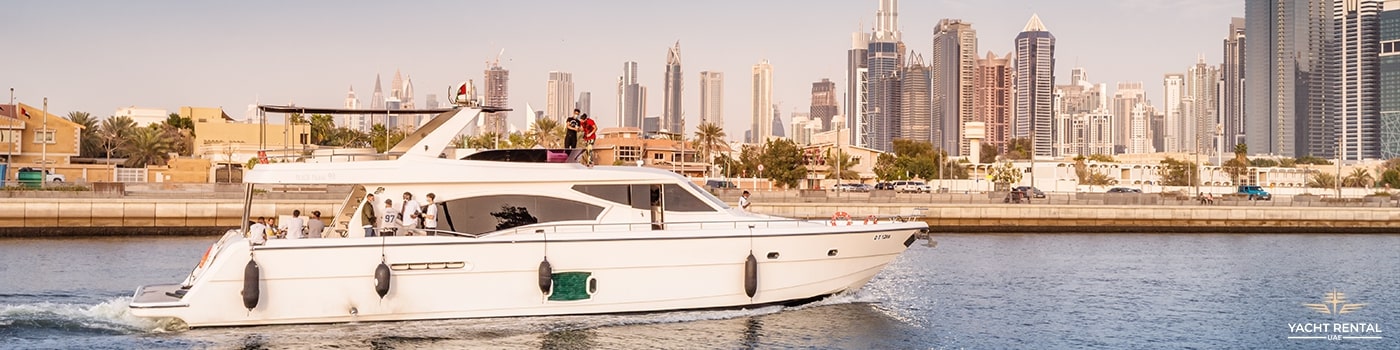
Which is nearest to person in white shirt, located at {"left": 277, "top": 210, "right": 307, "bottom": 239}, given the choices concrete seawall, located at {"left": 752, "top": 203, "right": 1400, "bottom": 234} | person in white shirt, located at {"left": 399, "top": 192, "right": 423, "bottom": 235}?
person in white shirt, located at {"left": 399, "top": 192, "right": 423, "bottom": 235}

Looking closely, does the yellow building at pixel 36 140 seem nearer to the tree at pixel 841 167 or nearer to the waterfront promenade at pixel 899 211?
the waterfront promenade at pixel 899 211

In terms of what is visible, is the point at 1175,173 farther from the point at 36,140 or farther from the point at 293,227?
the point at 293,227

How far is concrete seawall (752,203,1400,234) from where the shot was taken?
4566cm

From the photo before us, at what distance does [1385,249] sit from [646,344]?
30.9 metres

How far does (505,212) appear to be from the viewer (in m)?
17.8

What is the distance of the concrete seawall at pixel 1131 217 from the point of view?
1797 inches

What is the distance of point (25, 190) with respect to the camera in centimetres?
4038

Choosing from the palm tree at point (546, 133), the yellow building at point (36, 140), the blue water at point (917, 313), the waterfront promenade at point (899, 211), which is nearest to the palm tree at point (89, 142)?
the yellow building at point (36, 140)

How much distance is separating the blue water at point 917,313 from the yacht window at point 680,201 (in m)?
1.63

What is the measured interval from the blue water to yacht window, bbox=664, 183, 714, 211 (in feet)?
5.35

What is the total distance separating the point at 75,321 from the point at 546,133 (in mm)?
64127

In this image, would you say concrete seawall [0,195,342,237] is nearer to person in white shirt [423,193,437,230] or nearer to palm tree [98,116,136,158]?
person in white shirt [423,193,437,230]

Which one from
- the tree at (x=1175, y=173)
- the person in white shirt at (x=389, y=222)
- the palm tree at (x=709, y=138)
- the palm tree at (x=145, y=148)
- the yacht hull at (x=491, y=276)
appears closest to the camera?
the yacht hull at (x=491, y=276)

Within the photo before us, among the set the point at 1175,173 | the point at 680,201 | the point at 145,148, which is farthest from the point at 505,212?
the point at 1175,173
